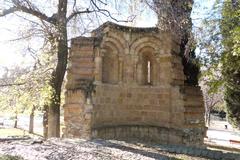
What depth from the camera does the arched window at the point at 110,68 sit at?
14.8m

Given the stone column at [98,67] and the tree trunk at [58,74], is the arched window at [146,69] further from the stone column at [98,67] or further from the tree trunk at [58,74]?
the tree trunk at [58,74]

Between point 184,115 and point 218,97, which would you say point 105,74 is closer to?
point 184,115

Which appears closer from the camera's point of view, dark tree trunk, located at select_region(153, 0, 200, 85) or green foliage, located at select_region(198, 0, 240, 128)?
green foliage, located at select_region(198, 0, 240, 128)

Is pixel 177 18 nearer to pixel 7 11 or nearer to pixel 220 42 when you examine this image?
pixel 220 42

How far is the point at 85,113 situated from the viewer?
42.8ft

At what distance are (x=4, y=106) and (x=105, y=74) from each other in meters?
4.73

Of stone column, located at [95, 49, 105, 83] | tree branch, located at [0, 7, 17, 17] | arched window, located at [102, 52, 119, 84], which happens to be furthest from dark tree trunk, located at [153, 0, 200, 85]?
tree branch, located at [0, 7, 17, 17]

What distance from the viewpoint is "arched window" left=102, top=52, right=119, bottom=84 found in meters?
14.8

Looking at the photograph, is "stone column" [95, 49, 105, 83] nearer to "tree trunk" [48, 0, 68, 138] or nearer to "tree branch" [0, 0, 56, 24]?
"tree trunk" [48, 0, 68, 138]

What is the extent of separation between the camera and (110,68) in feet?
49.4

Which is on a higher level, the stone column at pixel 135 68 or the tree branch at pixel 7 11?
the tree branch at pixel 7 11

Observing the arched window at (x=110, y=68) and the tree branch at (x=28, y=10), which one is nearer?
the tree branch at (x=28, y=10)

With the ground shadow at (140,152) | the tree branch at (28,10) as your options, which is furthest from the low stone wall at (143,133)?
the tree branch at (28,10)

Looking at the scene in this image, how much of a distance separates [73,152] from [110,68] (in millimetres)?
6890
